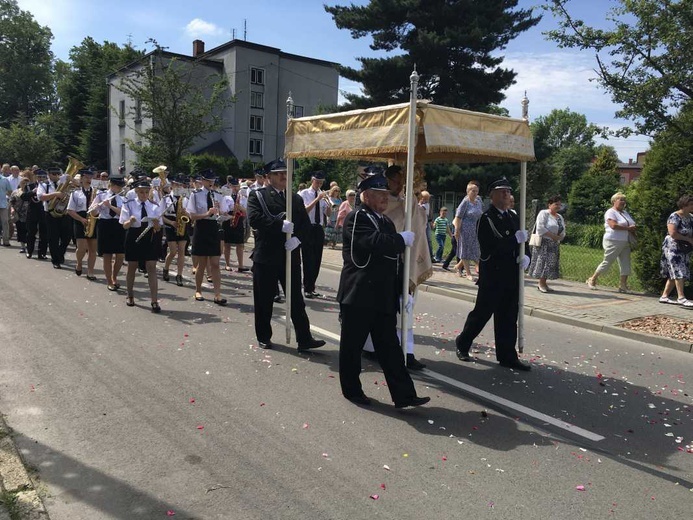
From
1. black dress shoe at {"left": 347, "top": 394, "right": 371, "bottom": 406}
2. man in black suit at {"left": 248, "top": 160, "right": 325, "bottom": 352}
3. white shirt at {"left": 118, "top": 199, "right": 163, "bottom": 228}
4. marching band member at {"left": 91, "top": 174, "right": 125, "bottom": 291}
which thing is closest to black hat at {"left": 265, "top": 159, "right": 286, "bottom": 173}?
man in black suit at {"left": 248, "top": 160, "right": 325, "bottom": 352}

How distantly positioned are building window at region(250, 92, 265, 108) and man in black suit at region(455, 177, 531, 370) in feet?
134

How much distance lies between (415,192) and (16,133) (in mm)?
48221

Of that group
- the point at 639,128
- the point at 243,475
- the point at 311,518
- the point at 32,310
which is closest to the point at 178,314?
the point at 32,310

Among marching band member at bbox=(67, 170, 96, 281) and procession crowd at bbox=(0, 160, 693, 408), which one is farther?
marching band member at bbox=(67, 170, 96, 281)

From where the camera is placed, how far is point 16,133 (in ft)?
148

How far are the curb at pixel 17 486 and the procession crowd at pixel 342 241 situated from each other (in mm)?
2560

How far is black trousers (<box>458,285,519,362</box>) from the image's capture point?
629 centimetres

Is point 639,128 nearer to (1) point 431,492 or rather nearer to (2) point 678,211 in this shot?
(2) point 678,211

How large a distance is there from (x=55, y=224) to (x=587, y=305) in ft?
36.3

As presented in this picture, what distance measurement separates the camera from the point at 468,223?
12.2m

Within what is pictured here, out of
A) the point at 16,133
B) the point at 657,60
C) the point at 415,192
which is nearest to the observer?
the point at 415,192

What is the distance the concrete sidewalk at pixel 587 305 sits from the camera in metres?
8.53

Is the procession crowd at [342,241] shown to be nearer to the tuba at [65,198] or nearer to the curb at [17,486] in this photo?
the tuba at [65,198]

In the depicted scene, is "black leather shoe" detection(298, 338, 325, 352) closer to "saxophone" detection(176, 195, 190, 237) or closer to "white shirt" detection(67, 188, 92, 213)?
"saxophone" detection(176, 195, 190, 237)
